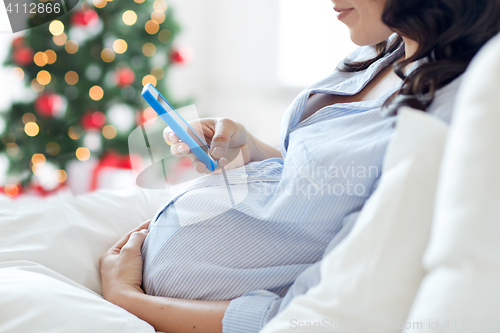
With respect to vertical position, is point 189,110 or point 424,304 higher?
point 189,110

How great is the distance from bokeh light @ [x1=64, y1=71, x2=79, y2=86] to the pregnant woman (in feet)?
4.29

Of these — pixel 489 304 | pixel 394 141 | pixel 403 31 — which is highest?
pixel 403 31

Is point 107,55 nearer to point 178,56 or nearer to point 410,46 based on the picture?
point 178,56

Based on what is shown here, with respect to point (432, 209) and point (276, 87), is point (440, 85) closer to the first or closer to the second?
point (432, 209)

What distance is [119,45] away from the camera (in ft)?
6.10

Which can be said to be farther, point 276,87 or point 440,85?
point 276,87

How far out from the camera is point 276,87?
8.84 feet

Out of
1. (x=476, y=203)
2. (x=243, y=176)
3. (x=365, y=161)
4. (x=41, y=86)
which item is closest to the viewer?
(x=476, y=203)

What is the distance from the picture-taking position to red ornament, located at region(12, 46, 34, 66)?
5.49 feet

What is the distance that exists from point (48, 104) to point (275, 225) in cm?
154

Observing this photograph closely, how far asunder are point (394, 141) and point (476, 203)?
94mm

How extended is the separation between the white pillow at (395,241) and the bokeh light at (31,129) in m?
1.76

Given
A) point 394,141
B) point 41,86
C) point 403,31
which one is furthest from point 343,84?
point 41,86

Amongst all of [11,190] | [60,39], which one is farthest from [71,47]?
[11,190]
